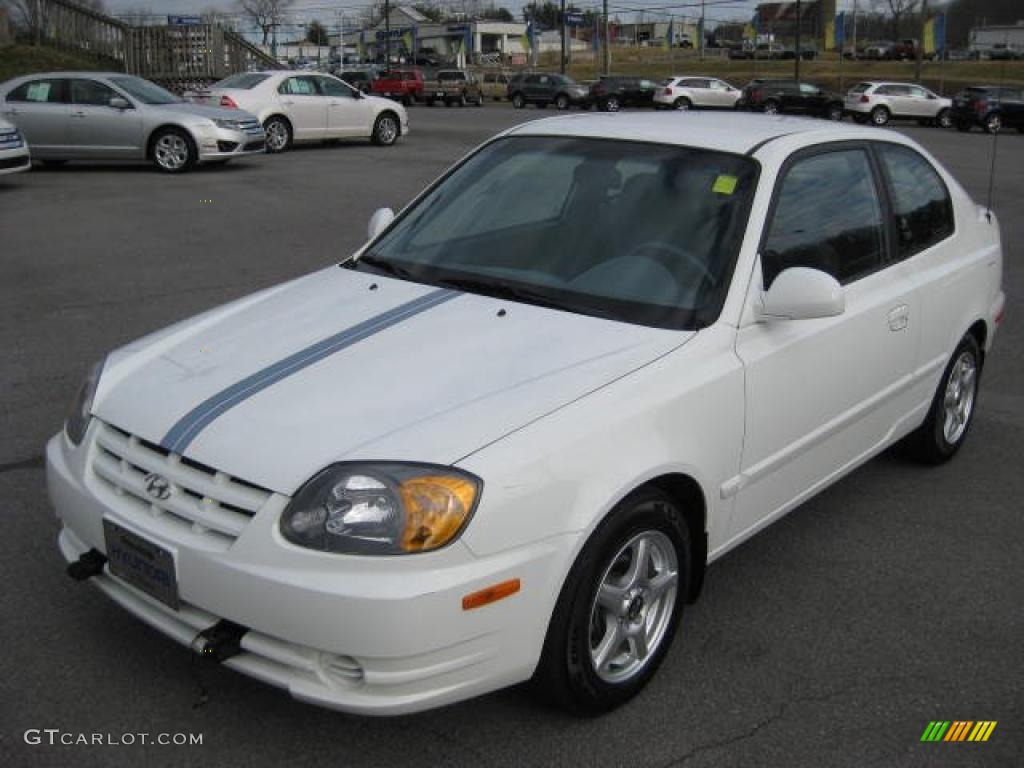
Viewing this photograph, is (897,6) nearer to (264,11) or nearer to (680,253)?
(264,11)

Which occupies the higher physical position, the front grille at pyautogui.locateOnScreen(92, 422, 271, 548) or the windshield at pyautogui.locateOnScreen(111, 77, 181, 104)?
the windshield at pyautogui.locateOnScreen(111, 77, 181, 104)

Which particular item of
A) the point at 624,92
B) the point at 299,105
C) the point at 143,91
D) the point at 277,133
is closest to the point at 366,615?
the point at 143,91

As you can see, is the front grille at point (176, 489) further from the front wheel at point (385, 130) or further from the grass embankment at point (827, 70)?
the grass embankment at point (827, 70)

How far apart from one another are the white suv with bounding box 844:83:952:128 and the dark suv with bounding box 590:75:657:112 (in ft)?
28.6

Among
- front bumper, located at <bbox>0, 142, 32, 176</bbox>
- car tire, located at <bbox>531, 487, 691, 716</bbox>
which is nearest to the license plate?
car tire, located at <bbox>531, 487, 691, 716</bbox>

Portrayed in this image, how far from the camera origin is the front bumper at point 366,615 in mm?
2494

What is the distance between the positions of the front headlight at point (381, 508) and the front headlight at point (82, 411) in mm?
986

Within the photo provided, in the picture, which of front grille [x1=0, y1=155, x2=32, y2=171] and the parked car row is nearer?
front grille [x1=0, y1=155, x2=32, y2=171]

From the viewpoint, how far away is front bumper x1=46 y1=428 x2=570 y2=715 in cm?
249

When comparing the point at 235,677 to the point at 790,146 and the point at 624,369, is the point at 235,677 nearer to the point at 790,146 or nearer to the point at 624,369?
the point at 624,369

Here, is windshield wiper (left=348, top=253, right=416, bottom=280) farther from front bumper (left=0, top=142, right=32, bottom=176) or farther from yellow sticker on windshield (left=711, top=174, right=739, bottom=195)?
front bumper (left=0, top=142, right=32, bottom=176)

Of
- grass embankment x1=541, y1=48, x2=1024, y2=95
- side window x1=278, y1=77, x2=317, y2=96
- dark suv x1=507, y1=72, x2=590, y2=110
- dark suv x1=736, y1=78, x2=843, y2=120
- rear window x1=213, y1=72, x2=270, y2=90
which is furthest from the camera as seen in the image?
grass embankment x1=541, y1=48, x2=1024, y2=95

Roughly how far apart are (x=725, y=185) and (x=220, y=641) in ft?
7.26

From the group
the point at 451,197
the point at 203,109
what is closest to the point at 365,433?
the point at 451,197
